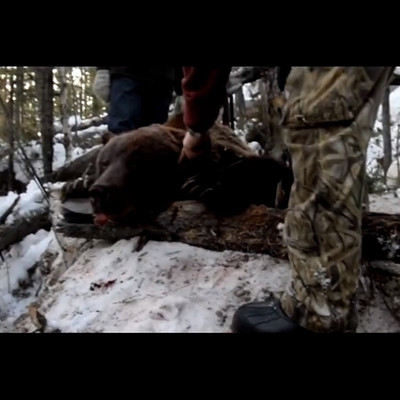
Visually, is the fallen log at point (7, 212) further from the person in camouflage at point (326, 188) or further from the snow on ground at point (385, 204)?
the person in camouflage at point (326, 188)

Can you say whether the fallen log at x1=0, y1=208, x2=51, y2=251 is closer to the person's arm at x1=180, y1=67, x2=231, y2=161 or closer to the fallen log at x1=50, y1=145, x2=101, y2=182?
the fallen log at x1=50, y1=145, x2=101, y2=182

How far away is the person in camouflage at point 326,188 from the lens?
1661mm

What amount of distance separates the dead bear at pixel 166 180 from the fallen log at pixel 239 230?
0.24 ft

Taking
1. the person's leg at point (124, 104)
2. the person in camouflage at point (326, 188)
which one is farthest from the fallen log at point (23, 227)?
the person in camouflage at point (326, 188)

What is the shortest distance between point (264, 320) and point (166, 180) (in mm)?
1424

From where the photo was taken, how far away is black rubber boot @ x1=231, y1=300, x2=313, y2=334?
177 cm

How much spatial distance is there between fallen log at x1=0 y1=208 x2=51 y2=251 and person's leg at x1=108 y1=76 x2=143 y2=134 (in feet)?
6.02

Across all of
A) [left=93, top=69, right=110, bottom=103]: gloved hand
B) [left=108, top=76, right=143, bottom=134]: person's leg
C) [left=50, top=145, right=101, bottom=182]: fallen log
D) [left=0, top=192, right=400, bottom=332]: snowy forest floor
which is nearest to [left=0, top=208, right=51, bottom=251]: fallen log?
[left=50, top=145, right=101, bottom=182]: fallen log

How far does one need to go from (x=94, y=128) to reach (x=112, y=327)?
8.55 meters

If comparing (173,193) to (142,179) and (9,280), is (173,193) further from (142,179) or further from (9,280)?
(9,280)

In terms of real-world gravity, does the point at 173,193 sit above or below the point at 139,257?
above
